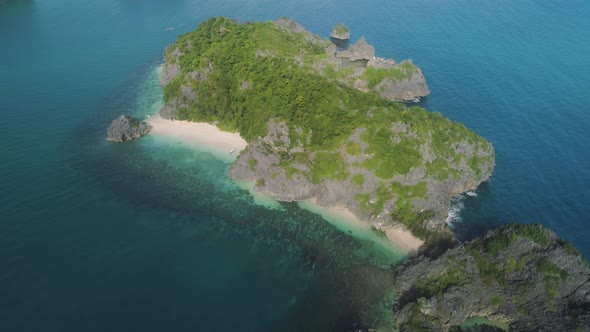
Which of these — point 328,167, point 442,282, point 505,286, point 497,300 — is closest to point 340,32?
point 328,167

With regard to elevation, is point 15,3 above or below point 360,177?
above

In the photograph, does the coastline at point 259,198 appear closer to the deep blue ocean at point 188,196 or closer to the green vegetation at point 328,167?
the deep blue ocean at point 188,196

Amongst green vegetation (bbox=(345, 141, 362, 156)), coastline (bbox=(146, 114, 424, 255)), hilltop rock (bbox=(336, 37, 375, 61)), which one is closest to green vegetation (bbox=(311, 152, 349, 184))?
green vegetation (bbox=(345, 141, 362, 156))

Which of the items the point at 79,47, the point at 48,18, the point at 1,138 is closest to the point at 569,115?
the point at 1,138

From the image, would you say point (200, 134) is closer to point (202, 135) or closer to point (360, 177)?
point (202, 135)

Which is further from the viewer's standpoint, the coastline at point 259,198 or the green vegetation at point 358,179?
the green vegetation at point 358,179

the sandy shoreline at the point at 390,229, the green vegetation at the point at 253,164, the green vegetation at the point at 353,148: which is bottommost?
the sandy shoreline at the point at 390,229

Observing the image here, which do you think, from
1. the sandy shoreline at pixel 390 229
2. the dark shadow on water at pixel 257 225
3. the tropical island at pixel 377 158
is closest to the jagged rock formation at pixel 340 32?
the tropical island at pixel 377 158
